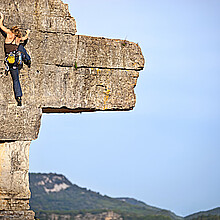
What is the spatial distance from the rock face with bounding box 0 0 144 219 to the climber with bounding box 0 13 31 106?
0.09 m

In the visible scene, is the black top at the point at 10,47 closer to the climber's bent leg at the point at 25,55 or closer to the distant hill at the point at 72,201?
the climber's bent leg at the point at 25,55

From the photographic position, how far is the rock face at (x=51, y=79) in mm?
8227

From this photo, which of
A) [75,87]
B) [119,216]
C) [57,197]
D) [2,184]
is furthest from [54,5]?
[57,197]

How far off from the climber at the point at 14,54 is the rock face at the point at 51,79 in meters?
0.09

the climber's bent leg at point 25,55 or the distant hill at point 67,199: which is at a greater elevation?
the climber's bent leg at point 25,55

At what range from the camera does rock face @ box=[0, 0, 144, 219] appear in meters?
8.23

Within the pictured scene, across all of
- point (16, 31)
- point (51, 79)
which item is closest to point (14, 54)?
point (16, 31)

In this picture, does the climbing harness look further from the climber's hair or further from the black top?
the climber's hair

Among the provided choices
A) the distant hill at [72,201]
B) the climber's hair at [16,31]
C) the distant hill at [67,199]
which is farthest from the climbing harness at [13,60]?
the distant hill at [67,199]

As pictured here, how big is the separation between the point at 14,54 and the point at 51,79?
712mm

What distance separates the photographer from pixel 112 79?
28.8 ft

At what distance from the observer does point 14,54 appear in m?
8.14

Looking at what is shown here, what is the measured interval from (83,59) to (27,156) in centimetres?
178

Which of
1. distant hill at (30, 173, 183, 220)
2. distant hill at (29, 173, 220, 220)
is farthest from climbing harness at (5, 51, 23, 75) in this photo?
distant hill at (30, 173, 183, 220)
